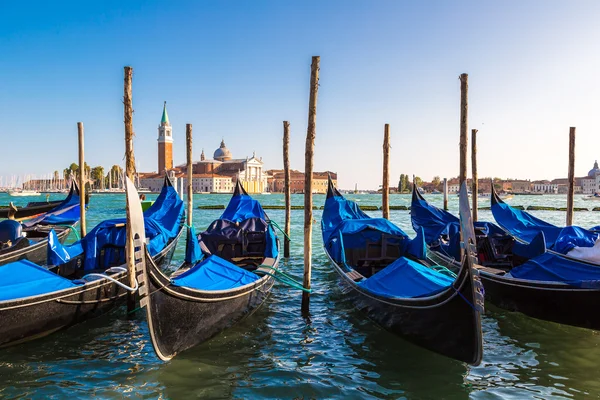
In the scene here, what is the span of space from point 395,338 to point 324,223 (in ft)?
11.9

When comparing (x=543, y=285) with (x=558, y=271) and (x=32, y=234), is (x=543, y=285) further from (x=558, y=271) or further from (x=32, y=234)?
(x=32, y=234)

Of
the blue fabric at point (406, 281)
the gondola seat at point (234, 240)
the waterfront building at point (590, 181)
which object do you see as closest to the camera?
the blue fabric at point (406, 281)

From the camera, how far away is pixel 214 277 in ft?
13.3

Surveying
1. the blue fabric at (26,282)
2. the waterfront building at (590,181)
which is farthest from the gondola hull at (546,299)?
the waterfront building at (590,181)

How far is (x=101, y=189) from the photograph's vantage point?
69.3 metres

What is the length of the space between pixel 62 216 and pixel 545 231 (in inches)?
342

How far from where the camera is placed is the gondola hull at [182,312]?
124 inches

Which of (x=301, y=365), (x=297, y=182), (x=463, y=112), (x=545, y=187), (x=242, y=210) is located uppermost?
(x=463, y=112)

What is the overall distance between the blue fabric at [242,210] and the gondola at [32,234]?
2.26m

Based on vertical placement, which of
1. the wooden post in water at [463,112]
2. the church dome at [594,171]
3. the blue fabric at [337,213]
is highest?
the church dome at [594,171]

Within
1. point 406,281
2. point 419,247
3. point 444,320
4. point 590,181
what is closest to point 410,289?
point 406,281

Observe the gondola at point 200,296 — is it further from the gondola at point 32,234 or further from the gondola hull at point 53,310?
the gondola at point 32,234

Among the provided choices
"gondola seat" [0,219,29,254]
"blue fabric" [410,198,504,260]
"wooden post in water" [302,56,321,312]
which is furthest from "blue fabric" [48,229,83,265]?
"blue fabric" [410,198,504,260]

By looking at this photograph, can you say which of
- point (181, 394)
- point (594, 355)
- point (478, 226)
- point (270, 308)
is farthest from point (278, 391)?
point (478, 226)
